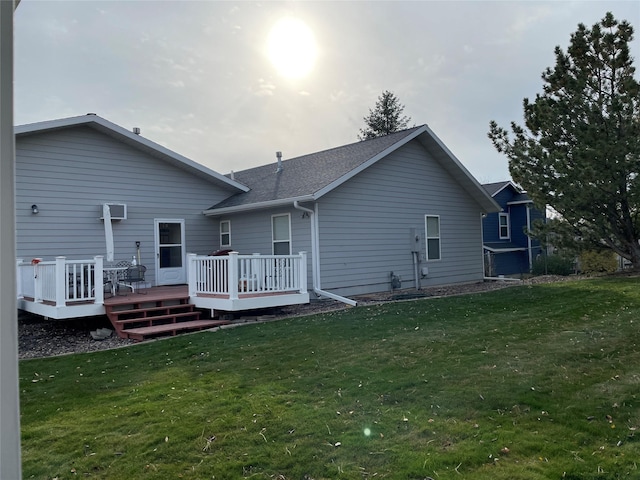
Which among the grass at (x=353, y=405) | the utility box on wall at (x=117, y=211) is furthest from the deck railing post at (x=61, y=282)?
the utility box on wall at (x=117, y=211)

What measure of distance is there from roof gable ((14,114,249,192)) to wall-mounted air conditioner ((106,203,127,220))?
168cm

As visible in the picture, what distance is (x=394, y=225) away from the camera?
1366 cm

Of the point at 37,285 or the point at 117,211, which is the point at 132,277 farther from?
the point at 117,211

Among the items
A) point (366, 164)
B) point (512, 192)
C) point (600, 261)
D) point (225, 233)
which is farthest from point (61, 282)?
point (512, 192)

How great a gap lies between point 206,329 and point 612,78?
13039 mm

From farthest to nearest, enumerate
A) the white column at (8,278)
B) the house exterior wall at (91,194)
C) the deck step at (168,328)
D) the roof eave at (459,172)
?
the roof eave at (459,172), the house exterior wall at (91,194), the deck step at (168,328), the white column at (8,278)

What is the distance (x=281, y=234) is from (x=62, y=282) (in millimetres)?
5526

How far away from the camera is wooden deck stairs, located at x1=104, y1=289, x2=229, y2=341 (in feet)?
27.3

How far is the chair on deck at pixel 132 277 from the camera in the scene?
10578mm

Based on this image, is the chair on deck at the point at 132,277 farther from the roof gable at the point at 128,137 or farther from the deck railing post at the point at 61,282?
the roof gable at the point at 128,137

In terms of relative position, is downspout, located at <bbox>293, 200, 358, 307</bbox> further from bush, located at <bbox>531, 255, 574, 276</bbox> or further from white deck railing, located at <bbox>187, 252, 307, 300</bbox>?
bush, located at <bbox>531, 255, 574, 276</bbox>

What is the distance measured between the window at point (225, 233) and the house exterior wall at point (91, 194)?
0.61m

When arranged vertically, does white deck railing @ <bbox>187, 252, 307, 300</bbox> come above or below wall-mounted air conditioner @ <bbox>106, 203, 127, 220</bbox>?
below

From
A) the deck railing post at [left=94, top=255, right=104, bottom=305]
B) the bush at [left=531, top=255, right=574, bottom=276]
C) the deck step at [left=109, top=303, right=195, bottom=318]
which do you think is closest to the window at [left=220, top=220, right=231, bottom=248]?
the deck step at [left=109, top=303, right=195, bottom=318]
